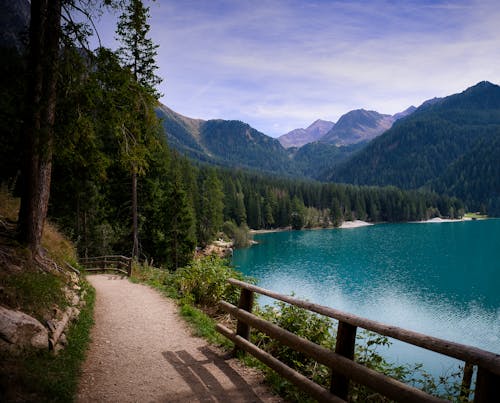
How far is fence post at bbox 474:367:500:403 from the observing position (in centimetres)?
302

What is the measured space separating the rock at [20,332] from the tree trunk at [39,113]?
12.2 ft

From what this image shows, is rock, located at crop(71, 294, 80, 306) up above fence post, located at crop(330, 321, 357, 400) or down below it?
below

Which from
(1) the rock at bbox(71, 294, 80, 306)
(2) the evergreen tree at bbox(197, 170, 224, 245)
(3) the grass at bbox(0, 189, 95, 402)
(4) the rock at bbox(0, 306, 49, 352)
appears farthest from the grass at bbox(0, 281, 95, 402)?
(2) the evergreen tree at bbox(197, 170, 224, 245)

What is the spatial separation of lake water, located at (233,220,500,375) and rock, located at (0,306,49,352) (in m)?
6.66

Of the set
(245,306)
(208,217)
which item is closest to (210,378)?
(245,306)

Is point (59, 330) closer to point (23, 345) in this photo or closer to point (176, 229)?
point (23, 345)

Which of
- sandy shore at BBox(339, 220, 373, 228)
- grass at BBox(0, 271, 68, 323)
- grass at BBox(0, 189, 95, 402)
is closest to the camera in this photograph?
grass at BBox(0, 189, 95, 402)

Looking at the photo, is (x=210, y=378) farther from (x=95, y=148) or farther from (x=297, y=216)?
(x=297, y=216)

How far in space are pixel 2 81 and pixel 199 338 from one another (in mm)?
8600

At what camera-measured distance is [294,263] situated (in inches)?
2451

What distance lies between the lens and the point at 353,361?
14.3 ft

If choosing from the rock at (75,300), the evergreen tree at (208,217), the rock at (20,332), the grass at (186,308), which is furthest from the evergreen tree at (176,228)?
the evergreen tree at (208,217)

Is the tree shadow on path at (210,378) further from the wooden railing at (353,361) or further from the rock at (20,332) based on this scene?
the rock at (20,332)

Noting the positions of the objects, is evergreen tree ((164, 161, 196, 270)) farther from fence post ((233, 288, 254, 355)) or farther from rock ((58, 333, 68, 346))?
fence post ((233, 288, 254, 355))
